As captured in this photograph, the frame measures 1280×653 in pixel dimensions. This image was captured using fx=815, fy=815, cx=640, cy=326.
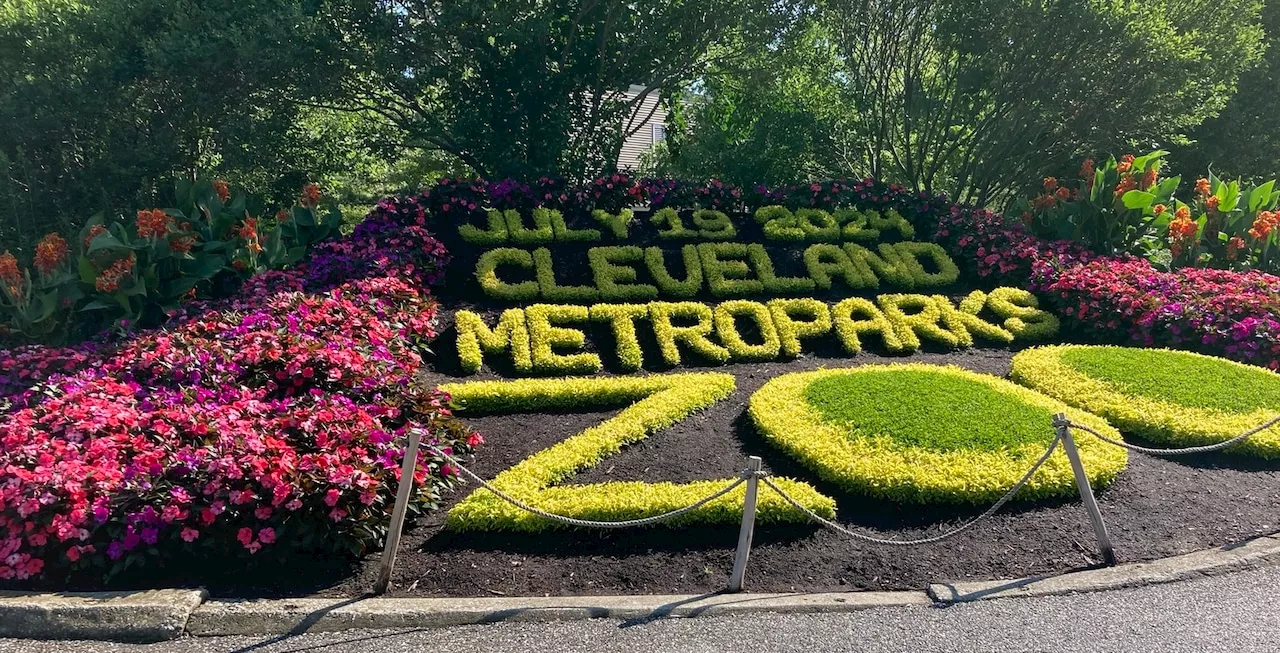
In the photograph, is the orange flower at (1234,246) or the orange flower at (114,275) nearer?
the orange flower at (114,275)

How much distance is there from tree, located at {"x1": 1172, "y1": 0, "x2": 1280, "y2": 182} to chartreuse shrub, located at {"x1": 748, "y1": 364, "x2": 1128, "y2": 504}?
11450mm

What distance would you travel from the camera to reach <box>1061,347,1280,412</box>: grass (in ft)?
20.9

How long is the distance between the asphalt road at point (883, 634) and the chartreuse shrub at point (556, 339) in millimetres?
3895

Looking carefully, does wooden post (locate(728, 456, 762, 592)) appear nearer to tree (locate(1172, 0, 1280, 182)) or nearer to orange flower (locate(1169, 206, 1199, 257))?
orange flower (locate(1169, 206, 1199, 257))

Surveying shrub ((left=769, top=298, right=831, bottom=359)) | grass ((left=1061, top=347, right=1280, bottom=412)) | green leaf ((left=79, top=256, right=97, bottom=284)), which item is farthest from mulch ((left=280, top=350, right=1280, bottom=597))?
green leaf ((left=79, top=256, right=97, bottom=284))

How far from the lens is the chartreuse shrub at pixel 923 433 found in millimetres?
5051

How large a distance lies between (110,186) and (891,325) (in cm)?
922

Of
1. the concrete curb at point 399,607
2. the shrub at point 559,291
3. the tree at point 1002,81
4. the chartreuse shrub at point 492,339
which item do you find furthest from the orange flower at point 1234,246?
the chartreuse shrub at point 492,339

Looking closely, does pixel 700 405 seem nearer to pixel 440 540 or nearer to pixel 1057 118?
pixel 440 540

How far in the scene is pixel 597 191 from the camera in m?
10.9

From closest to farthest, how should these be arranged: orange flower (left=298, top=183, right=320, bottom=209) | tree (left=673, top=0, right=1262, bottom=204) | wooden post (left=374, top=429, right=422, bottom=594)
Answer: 1. wooden post (left=374, top=429, right=422, bottom=594)
2. orange flower (left=298, top=183, right=320, bottom=209)
3. tree (left=673, top=0, right=1262, bottom=204)

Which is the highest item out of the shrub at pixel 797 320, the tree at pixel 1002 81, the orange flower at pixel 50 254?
the tree at pixel 1002 81

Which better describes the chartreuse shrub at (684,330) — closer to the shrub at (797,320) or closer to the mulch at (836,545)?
the shrub at (797,320)

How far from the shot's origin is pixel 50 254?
727 cm
